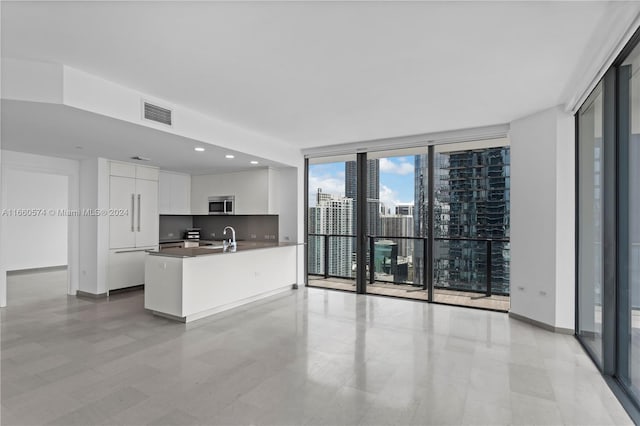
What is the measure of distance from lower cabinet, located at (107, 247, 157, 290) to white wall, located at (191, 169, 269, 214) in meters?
1.61

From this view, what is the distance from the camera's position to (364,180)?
5.96m

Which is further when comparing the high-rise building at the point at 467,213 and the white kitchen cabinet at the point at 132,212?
the white kitchen cabinet at the point at 132,212

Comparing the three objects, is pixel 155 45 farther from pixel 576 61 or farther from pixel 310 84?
pixel 576 61

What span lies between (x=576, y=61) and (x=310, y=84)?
229 cm

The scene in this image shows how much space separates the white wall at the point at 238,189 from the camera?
20.9ft

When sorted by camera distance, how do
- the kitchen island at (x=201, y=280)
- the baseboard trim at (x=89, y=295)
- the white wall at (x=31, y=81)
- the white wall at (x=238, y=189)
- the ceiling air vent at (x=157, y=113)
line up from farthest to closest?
the white wall at (x=238, y=189), the baseboard trim at (x=89, y=295), the kitchen island at (x=201, y=280), the ceiling air vent at (x=157, y=113), the white wall at (x=31, y=81)

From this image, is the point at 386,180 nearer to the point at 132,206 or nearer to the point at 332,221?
the point at 332,221

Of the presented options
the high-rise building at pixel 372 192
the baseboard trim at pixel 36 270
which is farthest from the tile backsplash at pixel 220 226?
the baseboard trim at pixel 36 270

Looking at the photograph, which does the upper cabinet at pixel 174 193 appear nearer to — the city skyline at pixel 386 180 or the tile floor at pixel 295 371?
the tile floor at pixel 295 371

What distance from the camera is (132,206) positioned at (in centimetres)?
597

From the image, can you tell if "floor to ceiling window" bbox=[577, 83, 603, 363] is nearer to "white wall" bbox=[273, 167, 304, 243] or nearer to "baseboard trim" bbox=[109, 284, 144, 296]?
"white wall" bbox=[273, 167, 304, 243]

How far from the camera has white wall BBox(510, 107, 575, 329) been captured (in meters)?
3.88

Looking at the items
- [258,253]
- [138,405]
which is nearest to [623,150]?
[138,405]

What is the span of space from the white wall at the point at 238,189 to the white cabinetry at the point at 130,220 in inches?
42.3
